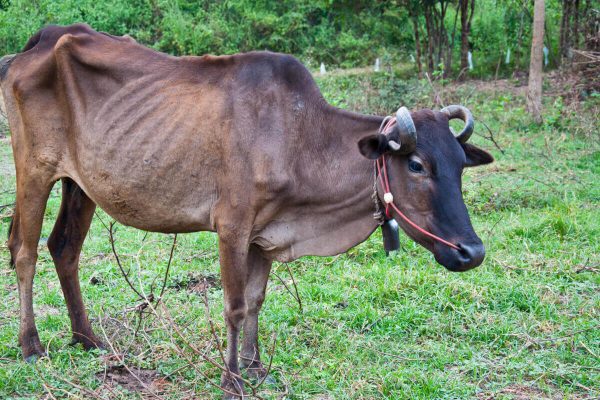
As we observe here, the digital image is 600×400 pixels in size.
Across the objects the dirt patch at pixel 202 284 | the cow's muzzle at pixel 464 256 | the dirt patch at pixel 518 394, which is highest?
the cow's muzzle at pixel 464 256

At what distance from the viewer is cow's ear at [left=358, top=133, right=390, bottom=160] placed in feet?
13.9

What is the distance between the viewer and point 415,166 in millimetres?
4301

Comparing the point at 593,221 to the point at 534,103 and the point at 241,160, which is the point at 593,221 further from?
the point at 534,103

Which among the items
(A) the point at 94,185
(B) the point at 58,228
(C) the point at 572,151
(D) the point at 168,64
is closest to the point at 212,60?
(D) the point at 168,64

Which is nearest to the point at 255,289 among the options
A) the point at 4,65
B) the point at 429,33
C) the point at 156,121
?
the point at 156,121

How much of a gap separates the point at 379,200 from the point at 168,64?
171 centimetres

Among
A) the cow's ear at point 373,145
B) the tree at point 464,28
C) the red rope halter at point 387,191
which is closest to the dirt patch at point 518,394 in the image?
the red rope halter at point 387,191

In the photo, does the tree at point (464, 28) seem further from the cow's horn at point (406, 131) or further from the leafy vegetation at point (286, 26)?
the cow's horn at point (406, 131)

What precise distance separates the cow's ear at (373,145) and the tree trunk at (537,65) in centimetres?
867

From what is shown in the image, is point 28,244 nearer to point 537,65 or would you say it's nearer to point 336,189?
point 336,189

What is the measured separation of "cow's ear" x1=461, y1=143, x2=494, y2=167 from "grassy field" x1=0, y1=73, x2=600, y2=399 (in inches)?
53.2

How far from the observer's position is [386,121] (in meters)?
4.55

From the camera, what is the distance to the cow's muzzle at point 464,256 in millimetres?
4098

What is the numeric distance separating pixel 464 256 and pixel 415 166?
60 cm
